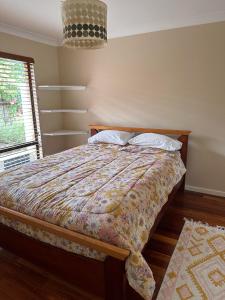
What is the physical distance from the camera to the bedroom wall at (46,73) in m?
3.08

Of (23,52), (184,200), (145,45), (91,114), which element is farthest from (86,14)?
(184,200)

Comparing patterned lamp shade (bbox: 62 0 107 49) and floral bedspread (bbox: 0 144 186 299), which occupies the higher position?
patterned lamp shade (bbox: 62 0 107 49)

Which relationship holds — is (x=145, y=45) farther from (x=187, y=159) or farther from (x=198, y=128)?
(x=187, y=159)

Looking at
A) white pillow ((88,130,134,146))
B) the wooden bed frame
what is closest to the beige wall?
white pillow ((88,130,134,146))

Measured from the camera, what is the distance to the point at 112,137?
3.26 m

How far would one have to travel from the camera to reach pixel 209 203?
2859 millimetres

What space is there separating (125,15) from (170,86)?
1093 millimetres

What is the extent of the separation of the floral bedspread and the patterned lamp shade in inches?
47.0

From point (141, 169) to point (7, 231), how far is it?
52.5 inches

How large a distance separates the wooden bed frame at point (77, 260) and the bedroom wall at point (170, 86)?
220 cm

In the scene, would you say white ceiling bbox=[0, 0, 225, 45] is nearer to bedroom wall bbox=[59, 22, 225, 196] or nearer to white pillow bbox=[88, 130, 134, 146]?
bedroom wall bbox=[59, 22, 225, 196]

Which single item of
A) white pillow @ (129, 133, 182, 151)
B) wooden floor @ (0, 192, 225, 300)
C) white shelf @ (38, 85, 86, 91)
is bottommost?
wooden floor @ (0, 192, 225, 300)

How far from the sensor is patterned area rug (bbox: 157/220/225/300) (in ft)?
5.18

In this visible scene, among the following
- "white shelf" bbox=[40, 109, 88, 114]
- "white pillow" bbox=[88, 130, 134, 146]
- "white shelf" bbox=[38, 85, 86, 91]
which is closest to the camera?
"white pillow" bbox=[88, 130, 134, 146]
